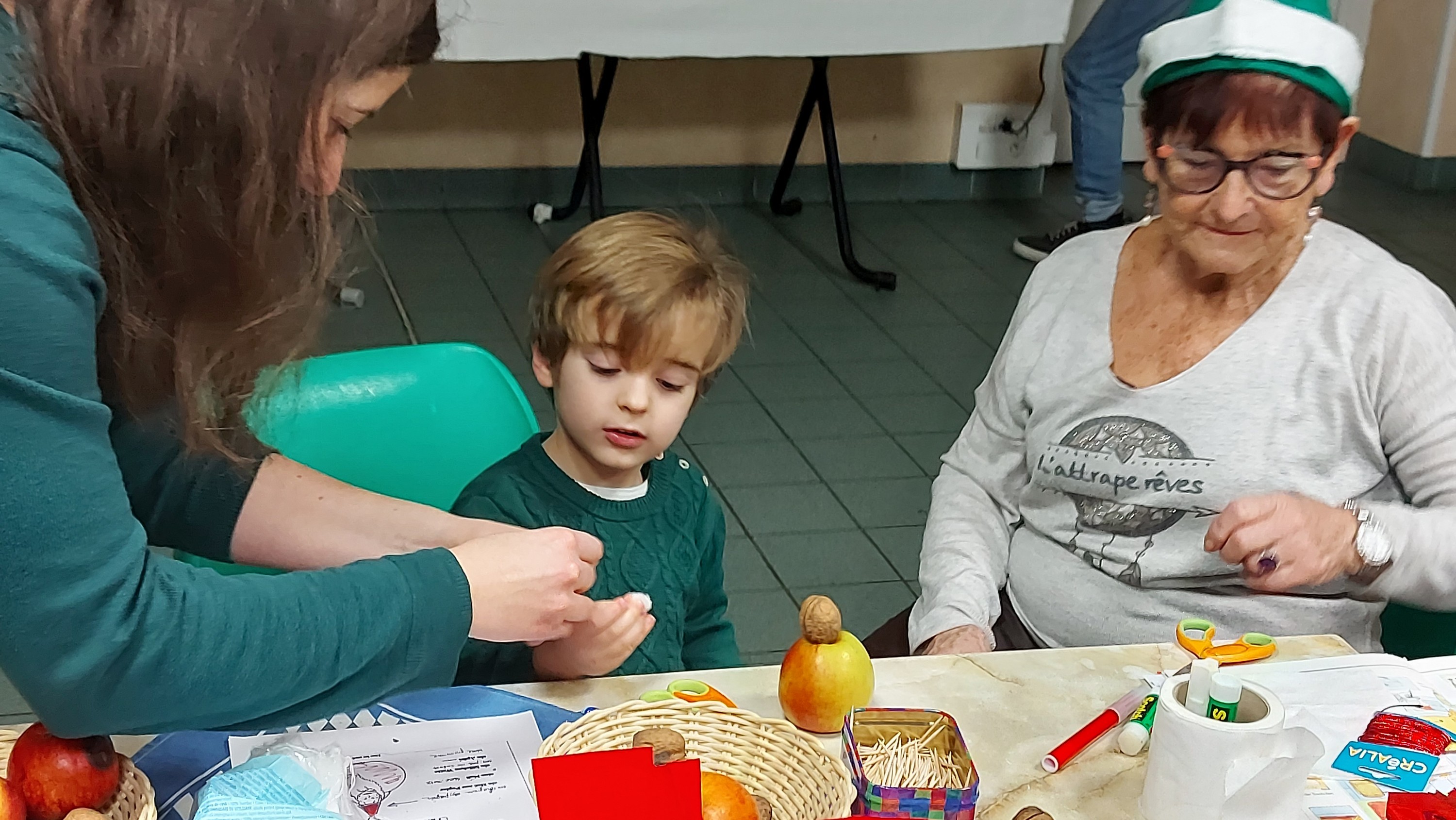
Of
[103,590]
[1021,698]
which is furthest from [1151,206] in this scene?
[103,590]

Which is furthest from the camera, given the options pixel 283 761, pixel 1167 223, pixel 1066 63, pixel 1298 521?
pixel 1066 63

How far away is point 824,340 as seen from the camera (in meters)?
3.71

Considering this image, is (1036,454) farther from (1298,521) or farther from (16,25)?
(16,25)

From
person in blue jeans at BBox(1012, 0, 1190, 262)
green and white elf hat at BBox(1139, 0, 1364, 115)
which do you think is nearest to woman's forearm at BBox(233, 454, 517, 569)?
green and white elf hat at BBox(1139, 0, 1364, 115)

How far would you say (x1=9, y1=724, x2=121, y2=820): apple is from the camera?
795 millimetres

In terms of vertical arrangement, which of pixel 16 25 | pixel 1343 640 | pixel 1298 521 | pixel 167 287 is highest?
pixel 16 25

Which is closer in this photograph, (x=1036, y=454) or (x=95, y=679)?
(x=95, y=679)

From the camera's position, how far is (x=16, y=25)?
72 centimetres

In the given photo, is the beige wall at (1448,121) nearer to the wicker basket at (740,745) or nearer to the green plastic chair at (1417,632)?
the green plastic chair at (1417,632)

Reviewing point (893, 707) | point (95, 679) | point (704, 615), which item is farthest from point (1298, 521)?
point (95, 679)

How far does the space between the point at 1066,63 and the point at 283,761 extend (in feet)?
12.6

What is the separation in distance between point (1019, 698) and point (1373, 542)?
1.32 feet

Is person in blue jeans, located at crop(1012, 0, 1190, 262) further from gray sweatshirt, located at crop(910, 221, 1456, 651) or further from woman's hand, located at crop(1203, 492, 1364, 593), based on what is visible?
woman's hand, located at crop(1203, 492, 1364, 593)

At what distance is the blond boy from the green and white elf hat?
51cm
